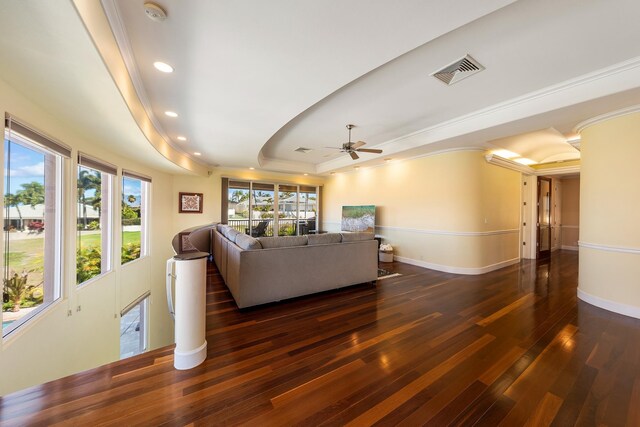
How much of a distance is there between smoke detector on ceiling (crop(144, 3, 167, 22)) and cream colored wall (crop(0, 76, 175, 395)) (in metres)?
1.39

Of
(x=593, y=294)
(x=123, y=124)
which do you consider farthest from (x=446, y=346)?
(x=123, y=124)

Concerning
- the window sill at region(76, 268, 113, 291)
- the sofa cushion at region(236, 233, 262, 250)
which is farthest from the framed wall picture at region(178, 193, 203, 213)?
the sofa cushion at region(236, 233, 262, 250)

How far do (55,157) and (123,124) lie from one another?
915 mm

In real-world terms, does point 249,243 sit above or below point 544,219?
below

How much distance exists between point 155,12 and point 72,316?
358cm

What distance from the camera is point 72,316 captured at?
9.82 feet

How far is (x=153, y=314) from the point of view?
5.43 metres

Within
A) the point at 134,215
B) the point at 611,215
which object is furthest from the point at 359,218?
the point at 134,215

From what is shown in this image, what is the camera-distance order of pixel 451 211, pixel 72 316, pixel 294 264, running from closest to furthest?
pixel 72 316 → pixel 294 264 → pixel 451 211

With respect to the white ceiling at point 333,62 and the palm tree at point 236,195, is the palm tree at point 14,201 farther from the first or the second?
the palm tree at point 236,195

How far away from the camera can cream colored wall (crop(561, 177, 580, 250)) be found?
7.56 metres

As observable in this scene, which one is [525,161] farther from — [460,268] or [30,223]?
[30,223]

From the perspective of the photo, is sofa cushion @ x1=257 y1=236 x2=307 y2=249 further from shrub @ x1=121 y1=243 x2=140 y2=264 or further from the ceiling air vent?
shrub @ x1=121 y1=243 x2=140 y2=264

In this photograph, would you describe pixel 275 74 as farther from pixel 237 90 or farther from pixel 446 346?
pixel 446 346
